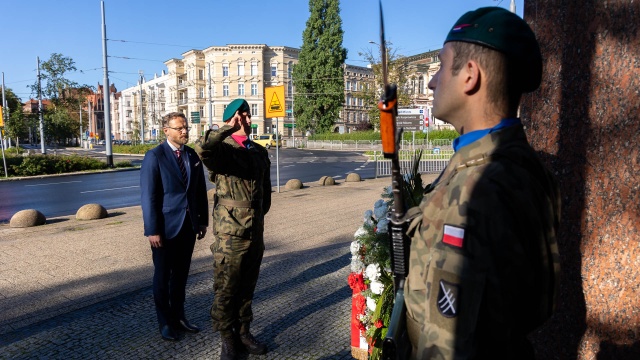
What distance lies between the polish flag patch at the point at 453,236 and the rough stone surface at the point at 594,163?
131 centimetres

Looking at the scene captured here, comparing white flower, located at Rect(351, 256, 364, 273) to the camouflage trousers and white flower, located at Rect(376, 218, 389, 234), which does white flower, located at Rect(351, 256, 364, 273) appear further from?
the camouflage trousers

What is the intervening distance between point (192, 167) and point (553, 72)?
3151 mm

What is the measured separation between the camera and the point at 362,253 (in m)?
3.42

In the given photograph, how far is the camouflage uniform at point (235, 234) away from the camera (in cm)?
354

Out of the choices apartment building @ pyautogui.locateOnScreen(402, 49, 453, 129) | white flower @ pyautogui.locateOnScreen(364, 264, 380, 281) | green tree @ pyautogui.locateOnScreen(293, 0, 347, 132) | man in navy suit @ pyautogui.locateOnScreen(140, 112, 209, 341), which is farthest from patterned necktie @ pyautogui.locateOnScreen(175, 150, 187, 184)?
green tree @ pyautogui.locateOnScreen(293, 0, 347, 132)

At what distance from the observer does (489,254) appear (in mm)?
1117

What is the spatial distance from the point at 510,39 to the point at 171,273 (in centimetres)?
367

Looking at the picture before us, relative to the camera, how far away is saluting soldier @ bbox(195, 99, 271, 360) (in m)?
3.52

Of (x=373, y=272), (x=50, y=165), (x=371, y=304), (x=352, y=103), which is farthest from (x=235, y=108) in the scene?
(x=352, y=103)

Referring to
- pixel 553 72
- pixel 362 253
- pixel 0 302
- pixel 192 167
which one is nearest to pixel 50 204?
pixel 0 302

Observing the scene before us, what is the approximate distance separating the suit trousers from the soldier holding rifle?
3.09 metres

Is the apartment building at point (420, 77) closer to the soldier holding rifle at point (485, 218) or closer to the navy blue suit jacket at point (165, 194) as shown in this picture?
the navy blue suit jacket at point (165, 194)

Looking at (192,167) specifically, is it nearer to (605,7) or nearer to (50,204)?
(605,7)

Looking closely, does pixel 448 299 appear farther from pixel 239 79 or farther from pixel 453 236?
pixel 239 79
